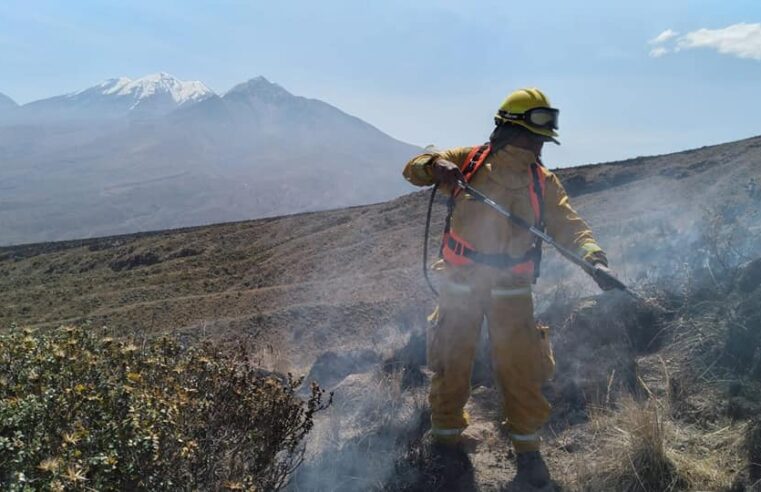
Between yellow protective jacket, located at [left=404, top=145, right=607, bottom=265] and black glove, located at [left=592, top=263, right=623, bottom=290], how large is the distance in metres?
A: 0.14

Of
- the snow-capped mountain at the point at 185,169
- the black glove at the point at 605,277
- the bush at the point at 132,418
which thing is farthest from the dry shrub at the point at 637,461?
the snow-capped mountain at the point at 185,169

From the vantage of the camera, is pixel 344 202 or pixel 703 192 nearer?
pixel 703 192

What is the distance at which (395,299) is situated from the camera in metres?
9.04

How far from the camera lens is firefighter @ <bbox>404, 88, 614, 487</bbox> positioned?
10.2 ft

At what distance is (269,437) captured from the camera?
2621 millimetres

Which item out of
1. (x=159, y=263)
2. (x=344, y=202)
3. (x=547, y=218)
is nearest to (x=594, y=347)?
(x=547, y=218)

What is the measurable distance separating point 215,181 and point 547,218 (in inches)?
3831

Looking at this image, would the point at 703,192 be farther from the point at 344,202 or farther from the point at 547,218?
the point at 344,202

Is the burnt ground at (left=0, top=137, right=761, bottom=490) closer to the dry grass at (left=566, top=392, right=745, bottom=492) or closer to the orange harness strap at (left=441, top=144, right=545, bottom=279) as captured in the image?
the dry grass at (left=566, top=392, right=745, bottom=492)

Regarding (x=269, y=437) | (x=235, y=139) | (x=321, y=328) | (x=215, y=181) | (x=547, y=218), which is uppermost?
(x=235, y=139)

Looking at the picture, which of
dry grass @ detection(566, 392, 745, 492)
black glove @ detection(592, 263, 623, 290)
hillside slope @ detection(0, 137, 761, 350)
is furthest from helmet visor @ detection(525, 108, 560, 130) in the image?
hillside slope @ detection(0, 137, 761, 350)

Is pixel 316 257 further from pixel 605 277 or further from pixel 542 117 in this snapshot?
pixel 605 277

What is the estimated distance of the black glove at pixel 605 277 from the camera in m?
2.94

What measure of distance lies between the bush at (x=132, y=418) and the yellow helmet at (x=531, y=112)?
1.65m
